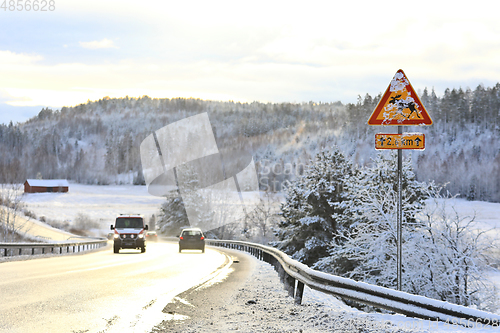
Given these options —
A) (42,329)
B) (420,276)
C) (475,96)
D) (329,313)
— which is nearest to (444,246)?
(420,276)

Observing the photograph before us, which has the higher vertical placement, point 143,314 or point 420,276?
point 143,314

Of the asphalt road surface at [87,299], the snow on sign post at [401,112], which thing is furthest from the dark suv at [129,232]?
the snow on sign post at [401,112]

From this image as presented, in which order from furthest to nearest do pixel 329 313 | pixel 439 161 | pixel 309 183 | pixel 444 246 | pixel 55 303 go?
pixel 439 161
pixel 309 183
pixel 444 246
pixel 55 303
pixel 329 313

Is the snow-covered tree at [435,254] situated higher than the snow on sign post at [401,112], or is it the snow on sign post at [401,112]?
the snow on sign post at [401,112]

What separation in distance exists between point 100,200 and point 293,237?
140144mm

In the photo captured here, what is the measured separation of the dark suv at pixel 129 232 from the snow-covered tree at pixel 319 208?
11.5m

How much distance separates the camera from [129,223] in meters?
31.3

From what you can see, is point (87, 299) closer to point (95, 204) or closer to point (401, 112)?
point (401, 112)

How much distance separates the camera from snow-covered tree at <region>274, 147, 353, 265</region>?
37.1m

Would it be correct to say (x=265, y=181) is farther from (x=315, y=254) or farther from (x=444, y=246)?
(x=444, y=246)

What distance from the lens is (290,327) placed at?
787cm

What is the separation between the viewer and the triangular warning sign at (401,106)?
10031 mm

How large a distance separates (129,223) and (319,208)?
1366 centimetres

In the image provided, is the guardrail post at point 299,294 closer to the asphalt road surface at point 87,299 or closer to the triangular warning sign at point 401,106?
the asphalt road surface at point 87,299
